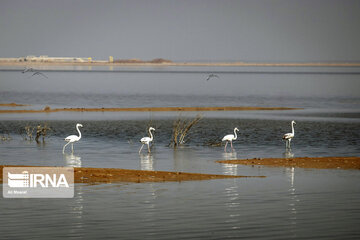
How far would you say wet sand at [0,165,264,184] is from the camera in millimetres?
21109

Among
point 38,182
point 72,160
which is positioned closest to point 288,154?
point 72,160

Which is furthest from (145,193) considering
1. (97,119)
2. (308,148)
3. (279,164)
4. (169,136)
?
(97,119)

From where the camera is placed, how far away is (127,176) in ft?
70.5

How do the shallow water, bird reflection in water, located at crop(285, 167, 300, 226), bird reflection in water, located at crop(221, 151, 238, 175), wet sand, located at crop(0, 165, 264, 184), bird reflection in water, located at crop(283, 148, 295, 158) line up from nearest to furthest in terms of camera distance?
the shallow water < bird reflection in water, located at crop(285, 167, 300, 226) < wet sand, located at crop(0, 165, 264, 184) < bird reflection in water, located at crop(221, 151, 238, 175) < bird reflection in water, located at crop(283, 148, 295, 158)

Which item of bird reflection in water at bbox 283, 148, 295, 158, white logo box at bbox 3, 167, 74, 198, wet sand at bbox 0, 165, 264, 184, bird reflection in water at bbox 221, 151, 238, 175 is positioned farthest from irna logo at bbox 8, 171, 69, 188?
bird reflection in water at bbox 283, 148, 295, 158

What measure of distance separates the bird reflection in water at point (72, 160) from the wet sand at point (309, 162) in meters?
5.09

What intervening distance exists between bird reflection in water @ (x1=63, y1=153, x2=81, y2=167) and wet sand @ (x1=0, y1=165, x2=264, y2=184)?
2.22 m

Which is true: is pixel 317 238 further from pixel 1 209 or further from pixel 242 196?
pixel 1 209

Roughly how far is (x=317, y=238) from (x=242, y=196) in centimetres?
443

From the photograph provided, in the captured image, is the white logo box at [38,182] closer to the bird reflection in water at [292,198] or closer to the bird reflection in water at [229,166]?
the bird reflection in water at [229,166]

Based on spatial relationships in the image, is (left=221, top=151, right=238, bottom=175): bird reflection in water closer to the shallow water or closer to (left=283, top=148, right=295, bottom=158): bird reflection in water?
the shallow water

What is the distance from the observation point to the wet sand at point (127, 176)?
69.3ft

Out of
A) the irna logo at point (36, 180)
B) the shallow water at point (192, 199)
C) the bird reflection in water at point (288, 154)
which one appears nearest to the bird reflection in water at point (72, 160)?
the shallow water at point (192, 199)

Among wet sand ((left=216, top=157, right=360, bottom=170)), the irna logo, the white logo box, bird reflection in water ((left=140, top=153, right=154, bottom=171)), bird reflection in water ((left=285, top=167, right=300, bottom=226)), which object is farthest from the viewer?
wet sand ((left=216, top=157, right=360, bottom=170))
